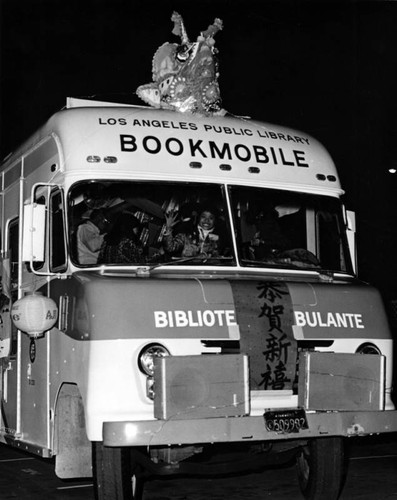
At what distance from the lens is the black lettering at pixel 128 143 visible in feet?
24.0

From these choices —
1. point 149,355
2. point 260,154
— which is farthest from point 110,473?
point 260,154

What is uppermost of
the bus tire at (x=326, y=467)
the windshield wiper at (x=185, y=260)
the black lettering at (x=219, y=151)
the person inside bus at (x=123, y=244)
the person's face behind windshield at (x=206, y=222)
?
the black lettering at (x=219, y=151)

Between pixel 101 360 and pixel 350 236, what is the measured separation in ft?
9.20

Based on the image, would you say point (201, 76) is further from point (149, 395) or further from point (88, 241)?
point (149, 395)

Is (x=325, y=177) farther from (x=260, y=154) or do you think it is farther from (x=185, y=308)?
(x=185, y=308)

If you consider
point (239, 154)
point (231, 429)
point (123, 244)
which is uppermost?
point (239, 154)

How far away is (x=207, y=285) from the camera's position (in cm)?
670

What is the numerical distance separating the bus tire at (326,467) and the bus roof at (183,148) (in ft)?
7.09

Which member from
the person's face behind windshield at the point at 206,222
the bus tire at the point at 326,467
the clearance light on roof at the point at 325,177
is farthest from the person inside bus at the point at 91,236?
the bus tire at the point at 326,467

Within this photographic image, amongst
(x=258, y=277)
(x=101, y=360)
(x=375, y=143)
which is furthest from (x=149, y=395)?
(x=375, y=143)

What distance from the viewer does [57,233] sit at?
287 inches

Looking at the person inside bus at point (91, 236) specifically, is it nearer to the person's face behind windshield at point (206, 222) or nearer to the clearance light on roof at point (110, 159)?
the clearance light on roof at point (110, 159)

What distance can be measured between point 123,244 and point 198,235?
651 millimetres

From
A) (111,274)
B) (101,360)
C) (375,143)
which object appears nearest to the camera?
(101,360)
